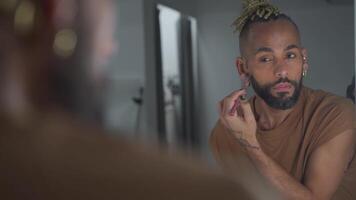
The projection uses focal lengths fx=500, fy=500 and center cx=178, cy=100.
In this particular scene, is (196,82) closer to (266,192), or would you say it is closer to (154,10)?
(154,10)

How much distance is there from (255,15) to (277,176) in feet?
1.18

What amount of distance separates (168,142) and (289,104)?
0.29m

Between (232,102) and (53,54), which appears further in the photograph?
(232,102)

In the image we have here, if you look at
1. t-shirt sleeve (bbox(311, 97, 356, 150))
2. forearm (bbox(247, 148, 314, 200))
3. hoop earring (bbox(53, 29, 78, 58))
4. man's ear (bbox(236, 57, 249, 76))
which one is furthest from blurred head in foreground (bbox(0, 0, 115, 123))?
t-shirt sleeve (bbox(311, 97, 356, 150))

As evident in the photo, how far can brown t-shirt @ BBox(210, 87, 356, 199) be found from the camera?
110 centimetres

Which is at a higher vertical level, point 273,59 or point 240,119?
point 273,59

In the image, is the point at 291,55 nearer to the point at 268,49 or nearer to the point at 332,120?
the point at 268,49

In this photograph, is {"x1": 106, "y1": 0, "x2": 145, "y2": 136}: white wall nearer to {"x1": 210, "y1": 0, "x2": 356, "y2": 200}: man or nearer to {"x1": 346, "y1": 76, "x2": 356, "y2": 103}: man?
{"x1": 210, "y1": 0, "x2": 356, "y2": 200}: man

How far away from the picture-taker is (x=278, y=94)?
3.62ft

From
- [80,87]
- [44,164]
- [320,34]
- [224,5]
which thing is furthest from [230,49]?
[44,164]

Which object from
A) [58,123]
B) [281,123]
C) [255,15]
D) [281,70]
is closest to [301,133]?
[281,123]

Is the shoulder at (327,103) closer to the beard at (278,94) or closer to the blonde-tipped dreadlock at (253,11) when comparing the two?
the beard at (278,94)

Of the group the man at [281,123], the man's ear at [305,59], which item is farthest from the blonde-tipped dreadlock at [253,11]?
the man's ear at [305,59]

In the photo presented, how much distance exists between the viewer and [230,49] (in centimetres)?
107
